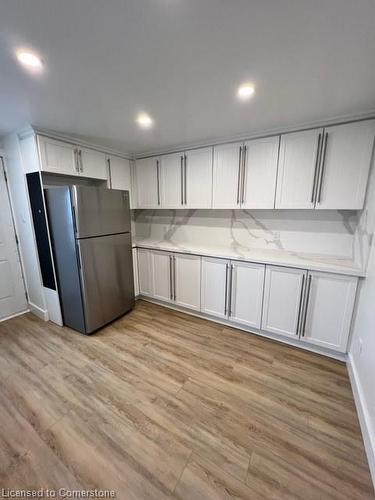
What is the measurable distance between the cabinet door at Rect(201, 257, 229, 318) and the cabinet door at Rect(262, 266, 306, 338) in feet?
1.59

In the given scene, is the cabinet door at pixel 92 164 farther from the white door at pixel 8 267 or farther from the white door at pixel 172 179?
the white door at pixel 8 267

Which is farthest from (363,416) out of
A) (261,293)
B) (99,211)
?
(99,211)

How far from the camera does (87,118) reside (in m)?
1.99

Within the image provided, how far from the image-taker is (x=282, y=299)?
7.45 ft

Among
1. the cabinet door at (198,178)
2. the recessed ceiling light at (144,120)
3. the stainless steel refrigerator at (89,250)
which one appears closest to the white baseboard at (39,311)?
the stainless steel refrigerator at (89,250)

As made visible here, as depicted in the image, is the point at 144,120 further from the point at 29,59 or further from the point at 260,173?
the point at 260,173

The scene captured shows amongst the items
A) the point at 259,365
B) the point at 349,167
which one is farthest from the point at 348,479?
the point at 349,167

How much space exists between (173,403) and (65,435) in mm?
758

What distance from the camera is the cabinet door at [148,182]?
3.13 metres

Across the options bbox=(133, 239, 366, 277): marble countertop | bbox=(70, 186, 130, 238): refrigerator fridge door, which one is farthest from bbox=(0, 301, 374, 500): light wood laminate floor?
bbox=(70, 186, 130, 238): refrigerator fridge door

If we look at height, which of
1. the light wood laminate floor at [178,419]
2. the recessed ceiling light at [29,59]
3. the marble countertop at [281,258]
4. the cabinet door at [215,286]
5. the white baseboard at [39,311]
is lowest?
the light wood laminate floor at [178,419]

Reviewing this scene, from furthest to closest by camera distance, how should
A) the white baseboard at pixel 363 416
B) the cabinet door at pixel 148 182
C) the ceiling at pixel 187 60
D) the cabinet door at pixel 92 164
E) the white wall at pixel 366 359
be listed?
the cabinet door at pixel 148 182, the cabinet door at pixel 92 164, the white wall at pixel 366 359, the white baseboard at pixel 363 416, the ceiling at pixel 187 60

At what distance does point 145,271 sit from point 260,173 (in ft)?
6.95

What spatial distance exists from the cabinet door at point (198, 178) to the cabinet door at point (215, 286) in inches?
30.9
